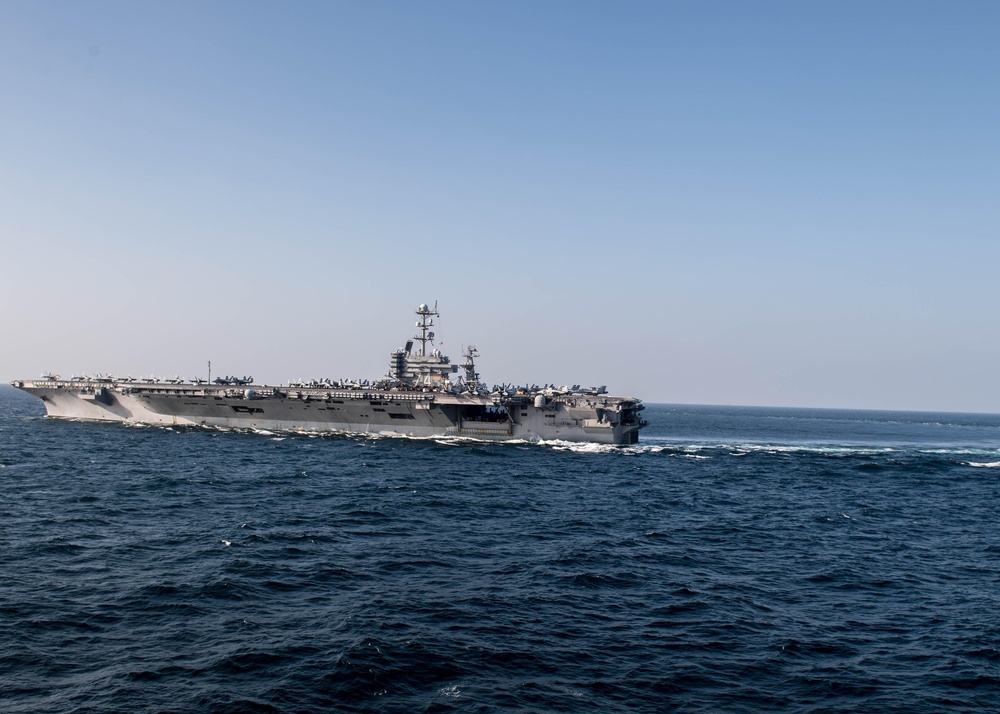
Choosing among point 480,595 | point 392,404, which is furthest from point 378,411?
point 480,595

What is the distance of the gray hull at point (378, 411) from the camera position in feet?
191

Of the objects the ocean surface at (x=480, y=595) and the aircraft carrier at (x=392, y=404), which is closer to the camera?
the ocean surface at (x=480, y=595)

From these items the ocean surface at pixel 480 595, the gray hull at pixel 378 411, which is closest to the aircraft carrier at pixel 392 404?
the gray hull at pixel 378 411

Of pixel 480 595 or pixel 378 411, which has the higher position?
pixel 378 411

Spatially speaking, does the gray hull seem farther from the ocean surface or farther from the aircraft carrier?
the ocean surface

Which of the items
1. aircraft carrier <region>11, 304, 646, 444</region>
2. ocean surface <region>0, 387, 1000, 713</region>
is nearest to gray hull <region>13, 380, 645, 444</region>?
aircraft carrier <region>11, 304, 646, 444</region>

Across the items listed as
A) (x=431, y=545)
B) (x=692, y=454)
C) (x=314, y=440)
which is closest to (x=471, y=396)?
(x=314, y=440)

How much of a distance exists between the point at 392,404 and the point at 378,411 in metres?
1.83

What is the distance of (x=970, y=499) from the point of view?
39.2 metres

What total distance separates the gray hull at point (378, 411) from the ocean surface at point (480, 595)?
18.9 m

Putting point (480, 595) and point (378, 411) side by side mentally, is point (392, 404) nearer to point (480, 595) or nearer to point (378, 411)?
point (378, 411)

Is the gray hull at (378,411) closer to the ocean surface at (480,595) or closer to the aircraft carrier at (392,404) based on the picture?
the aircraft carrier at (392,404)

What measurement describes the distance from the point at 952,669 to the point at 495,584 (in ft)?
36.8

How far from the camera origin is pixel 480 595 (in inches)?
731
